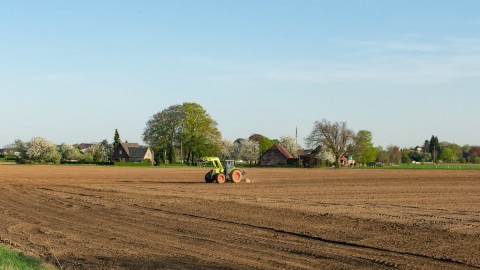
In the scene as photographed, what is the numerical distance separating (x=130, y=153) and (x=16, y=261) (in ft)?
492

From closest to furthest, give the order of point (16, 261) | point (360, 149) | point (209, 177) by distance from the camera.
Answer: point (16, 261) → point (209, 177) → point (360, 149)

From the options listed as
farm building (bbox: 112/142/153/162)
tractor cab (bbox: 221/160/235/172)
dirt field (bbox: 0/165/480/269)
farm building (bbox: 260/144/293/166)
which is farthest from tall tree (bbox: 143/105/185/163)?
dirt field (bbox: 0/165/480/269)

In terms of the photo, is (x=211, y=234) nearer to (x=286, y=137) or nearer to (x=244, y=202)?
(x=244, y=202)

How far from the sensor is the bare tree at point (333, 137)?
12912 centimetres

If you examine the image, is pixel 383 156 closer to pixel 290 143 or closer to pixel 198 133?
pixel 290 143

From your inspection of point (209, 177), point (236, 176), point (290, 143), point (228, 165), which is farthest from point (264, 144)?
point (236, 176)

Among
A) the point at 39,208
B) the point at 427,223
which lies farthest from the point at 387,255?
the point at 39,208

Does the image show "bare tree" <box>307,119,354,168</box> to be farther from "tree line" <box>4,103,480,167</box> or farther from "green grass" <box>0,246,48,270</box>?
"green grass" <box>0,246,48,270</box>

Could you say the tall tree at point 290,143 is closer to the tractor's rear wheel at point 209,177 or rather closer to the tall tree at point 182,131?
the tall tree at point 182,131

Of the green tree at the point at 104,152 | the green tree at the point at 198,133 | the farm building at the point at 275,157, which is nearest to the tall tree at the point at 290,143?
the farm building at the point at 275,157

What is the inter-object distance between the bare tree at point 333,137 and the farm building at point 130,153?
48951 mm

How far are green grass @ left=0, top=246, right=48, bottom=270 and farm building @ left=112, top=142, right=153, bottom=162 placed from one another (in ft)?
473

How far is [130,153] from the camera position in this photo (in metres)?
162

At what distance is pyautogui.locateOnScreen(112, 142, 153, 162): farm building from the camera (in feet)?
520
